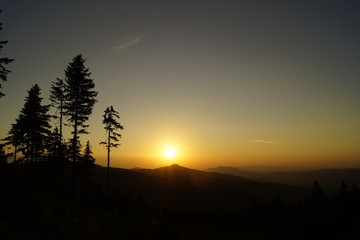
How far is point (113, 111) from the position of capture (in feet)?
104

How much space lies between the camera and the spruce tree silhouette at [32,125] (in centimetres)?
3048

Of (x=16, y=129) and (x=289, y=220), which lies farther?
(x=289, y=220)

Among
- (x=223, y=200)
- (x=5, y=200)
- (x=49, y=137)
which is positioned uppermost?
(x=49, y=137)

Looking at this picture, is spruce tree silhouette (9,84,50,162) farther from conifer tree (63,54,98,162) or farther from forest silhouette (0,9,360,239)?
conifer tree (63,54,98,162)

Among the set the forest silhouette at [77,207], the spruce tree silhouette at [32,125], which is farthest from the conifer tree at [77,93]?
the spruce tree silhouette at [32,125]

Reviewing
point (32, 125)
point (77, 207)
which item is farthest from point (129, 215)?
point (32, 125)

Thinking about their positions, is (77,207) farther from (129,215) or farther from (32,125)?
(32,125)

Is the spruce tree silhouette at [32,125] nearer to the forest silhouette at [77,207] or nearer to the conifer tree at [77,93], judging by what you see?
the forest silhouette at [77,207]

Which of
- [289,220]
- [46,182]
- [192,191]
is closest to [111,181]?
[192,191]

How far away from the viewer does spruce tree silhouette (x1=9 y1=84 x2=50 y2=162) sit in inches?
1200

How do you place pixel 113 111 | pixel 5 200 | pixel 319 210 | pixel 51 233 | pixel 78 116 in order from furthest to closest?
1. pixel 319 210
2. pixel 113 111
3. pixel 78 116
4. pixel 5 200
5. pixel 51 233

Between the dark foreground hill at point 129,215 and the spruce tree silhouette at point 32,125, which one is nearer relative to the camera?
the dark foreground hill at point 129,215

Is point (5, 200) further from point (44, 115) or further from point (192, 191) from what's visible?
point (192, 191)

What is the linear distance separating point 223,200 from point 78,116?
7163 inches
